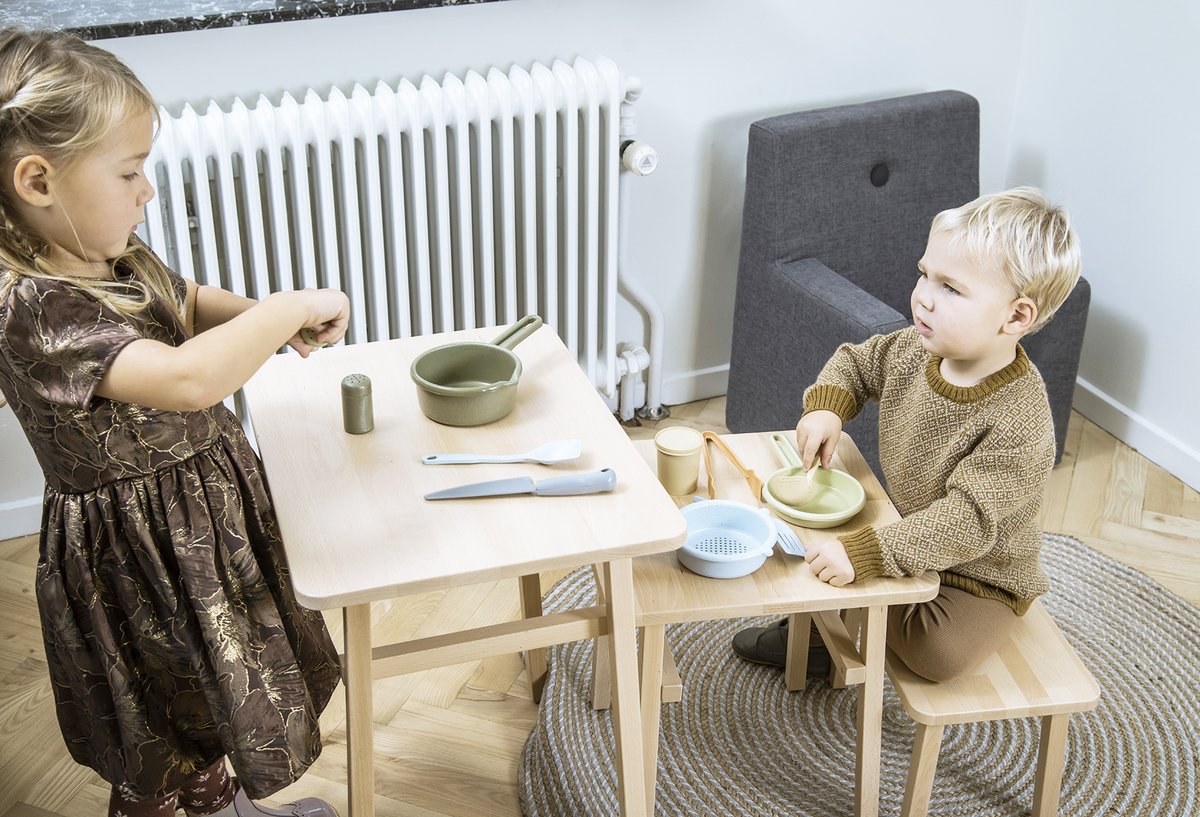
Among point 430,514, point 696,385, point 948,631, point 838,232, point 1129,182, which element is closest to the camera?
point 430,514

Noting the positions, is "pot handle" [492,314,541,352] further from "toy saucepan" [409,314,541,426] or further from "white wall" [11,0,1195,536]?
"white wall" [11,0,1195,536]

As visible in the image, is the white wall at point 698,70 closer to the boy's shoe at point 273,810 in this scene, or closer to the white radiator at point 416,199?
the white radiator at point 416,199

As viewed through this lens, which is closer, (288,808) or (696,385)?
(288,808)

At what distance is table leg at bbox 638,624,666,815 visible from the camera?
1.41 meters

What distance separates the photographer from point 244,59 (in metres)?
2.00

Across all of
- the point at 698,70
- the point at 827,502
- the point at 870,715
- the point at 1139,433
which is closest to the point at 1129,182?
the point at 1139,433

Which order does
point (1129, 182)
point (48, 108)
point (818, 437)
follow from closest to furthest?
1. point (48, 108)
2. point (818, 437)
3. point (1129, 182)

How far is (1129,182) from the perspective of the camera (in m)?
2.44

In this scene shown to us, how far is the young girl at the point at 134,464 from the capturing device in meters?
1.08

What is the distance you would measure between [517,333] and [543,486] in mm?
273

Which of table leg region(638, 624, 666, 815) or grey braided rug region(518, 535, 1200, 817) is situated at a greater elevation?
table leg region(638, 624, 666, 815)

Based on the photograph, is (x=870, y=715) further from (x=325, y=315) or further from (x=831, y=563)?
(x=325, y=315)

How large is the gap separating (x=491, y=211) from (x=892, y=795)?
47.1 inches

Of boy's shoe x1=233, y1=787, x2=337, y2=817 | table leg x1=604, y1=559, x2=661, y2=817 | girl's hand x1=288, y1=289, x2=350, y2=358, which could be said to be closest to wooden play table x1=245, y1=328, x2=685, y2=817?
table leg x1=604, y1=559, x2=661, y2=817
